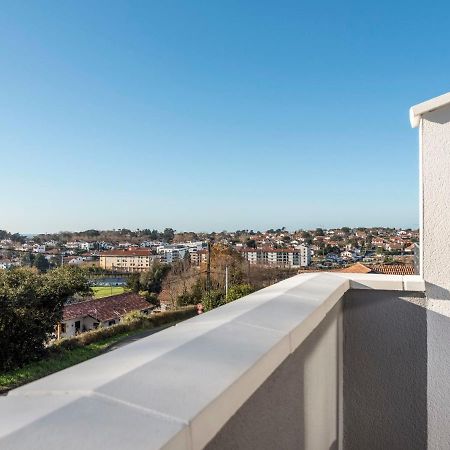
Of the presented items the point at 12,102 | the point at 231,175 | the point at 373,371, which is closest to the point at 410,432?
the point at 373,371

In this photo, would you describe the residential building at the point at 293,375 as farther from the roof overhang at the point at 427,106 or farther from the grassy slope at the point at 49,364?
the grassy slope at the point at 49,364

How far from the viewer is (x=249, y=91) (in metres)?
16.2

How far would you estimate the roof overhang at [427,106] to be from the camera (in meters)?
1.67

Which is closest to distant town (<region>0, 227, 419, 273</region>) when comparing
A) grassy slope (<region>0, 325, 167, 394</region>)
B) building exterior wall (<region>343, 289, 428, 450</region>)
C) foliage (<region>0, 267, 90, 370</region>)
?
foliage (<region>0, 267, 90, 370</region>)

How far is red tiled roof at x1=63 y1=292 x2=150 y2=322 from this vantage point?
17.3 meters

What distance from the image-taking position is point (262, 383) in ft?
2.57

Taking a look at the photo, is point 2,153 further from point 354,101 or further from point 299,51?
point 354,101

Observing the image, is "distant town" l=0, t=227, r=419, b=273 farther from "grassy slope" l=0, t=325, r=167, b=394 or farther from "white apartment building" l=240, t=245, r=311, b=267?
"grassy slope" l=0, t=325, r=167, b=394

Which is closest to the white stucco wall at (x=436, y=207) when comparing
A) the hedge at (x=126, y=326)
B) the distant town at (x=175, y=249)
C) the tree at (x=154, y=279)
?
the hedge at (x=126, y=326)

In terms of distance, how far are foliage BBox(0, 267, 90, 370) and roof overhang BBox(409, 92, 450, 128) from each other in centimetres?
1039

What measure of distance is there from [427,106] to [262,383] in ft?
4.87

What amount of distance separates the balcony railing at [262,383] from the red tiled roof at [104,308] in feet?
53.9

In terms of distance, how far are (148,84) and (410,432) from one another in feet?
52.1

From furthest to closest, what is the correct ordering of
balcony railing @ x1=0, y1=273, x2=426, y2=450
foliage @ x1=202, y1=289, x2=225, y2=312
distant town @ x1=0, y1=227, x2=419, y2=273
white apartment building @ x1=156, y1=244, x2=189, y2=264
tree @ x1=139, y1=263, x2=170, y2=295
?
white apartment building @ x1=156, y1=244, x2=189, y2=264, tree @ x1=139, y1=263, x2=170, y2=295, distant town @ x1=0, y1=227, x2=419, y2=273, foliage @ x1=202, y1=289, x2=225, y2=312, balcony railing @ x1=0, y1=273, x2=426, y2=450
